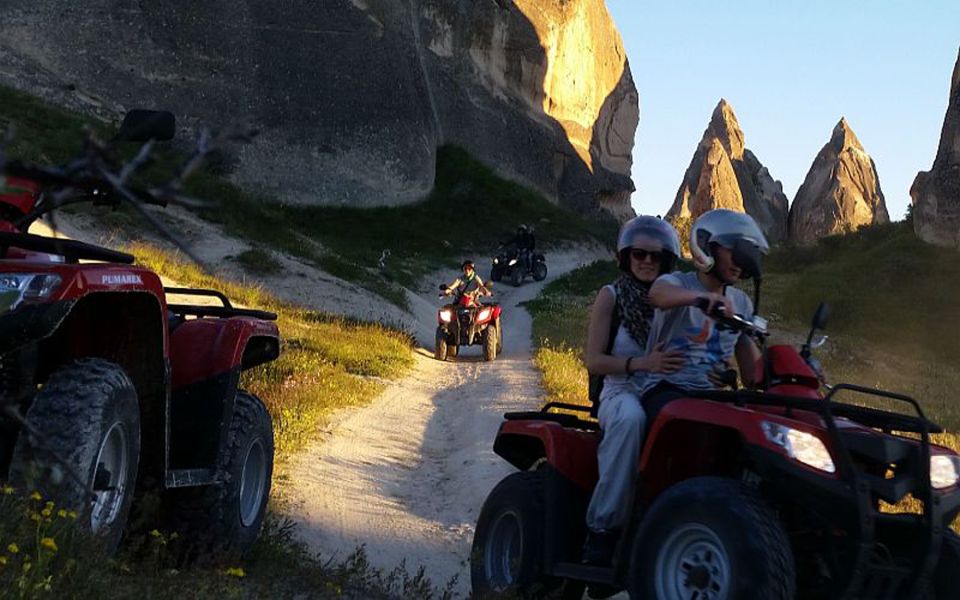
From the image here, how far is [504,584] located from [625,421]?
3.99ft

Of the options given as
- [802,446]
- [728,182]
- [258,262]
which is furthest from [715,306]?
[728,182]

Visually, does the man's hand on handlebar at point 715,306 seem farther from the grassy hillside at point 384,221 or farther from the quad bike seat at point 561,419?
the grassy hillside at point 384,221

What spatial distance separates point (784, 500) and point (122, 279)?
2.55 m

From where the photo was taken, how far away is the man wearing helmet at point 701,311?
187 inches

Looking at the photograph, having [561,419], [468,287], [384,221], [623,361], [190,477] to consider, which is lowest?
[190,477]

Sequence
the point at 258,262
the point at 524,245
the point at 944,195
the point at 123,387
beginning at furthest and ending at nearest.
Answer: the point at 524,245
the point at 944,195
the point at 258,262
the point at 123,387

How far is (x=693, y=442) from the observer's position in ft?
15.4

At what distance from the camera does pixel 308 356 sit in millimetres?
15172

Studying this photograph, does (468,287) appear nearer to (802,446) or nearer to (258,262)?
(258,262)

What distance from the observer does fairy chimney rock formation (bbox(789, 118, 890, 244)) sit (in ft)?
293

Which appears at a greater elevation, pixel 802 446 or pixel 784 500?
pixel 802 446

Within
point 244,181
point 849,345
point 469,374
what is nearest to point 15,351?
point 469,374

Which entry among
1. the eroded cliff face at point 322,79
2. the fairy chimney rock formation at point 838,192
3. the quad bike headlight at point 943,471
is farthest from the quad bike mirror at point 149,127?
the fairy chimney rock formation at point 838,192

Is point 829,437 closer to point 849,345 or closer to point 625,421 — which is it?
point 625,421
